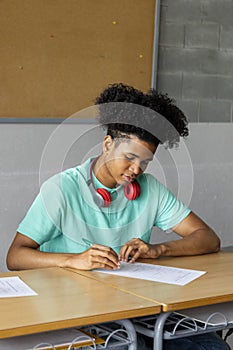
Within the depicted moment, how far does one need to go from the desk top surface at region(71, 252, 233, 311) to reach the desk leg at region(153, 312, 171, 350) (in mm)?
37

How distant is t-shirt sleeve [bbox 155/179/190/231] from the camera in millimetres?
2803

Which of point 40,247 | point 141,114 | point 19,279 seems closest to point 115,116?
point 141,114

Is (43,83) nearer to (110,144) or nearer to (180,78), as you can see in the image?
(180,78)

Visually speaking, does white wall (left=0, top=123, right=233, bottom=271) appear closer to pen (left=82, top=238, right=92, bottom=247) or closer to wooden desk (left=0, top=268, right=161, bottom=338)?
pen (left=82, top=238, right=92, bottom=247)

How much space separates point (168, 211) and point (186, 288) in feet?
1.97

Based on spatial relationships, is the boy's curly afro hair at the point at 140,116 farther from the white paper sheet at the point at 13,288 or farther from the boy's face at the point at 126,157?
the white paper sheet at the point at 13,288

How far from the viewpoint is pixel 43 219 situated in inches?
97.4

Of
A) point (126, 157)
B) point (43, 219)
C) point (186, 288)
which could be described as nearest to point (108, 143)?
point (126, 157)

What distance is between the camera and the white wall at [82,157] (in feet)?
11.3

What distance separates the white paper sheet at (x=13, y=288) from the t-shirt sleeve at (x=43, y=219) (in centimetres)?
23

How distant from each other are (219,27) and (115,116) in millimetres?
2052

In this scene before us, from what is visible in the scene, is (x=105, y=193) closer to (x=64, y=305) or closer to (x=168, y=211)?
(x=168, y=211)

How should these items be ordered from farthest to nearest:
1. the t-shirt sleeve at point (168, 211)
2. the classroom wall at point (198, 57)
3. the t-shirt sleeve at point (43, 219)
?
the classroom wall at point (198, 57) < the t-shirt sleeve at point (168, 211) < the t-shirt sleeve at point (43, 219)

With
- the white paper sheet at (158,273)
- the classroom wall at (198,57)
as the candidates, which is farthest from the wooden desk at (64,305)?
the classroom wall at (198,57)
